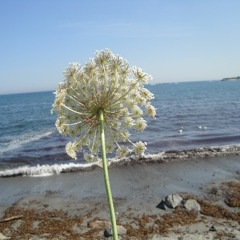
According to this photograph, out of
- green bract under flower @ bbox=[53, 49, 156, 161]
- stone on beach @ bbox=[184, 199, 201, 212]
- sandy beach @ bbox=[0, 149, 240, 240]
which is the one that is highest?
green bract under flower @ bbox=[53, 49, 156, 161]

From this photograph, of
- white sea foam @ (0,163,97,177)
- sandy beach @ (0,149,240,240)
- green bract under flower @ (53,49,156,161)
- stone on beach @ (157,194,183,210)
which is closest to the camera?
green bract under flower @ (53,49,156,161)

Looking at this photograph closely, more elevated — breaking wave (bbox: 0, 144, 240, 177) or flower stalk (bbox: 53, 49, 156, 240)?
A: flower stalk (bbox: 53, 49, 156, 240)

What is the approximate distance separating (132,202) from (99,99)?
13558mm

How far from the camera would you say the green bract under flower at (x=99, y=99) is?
504 cm

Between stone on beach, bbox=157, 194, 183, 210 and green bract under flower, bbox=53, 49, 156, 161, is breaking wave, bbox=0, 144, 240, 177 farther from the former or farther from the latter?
green bract under flower, bbox=53, 49, 156, 161

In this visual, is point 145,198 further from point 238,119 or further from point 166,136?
point 238,119

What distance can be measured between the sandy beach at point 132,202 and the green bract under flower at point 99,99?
29.7 ft

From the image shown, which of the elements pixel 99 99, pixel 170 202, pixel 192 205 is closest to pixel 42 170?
pixel 170 202

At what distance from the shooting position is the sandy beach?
14.5 meters

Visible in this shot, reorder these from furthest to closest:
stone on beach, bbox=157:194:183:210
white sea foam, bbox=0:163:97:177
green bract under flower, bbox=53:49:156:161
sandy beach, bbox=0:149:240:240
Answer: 1. white sea foam, bbox=0:163:97:177
2. stone on beach, bbox=157:194:183:210
3. sandy beach, bbox=0:149:240:240
4. green bract under flower, bbox=53:49:156:161

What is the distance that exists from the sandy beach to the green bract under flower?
9.04m

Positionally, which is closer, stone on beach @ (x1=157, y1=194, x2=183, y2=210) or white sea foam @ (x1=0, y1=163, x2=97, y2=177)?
stone on beach @ (x1=157, y1=194, x2=183, y2=210)

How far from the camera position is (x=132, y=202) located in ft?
58.1

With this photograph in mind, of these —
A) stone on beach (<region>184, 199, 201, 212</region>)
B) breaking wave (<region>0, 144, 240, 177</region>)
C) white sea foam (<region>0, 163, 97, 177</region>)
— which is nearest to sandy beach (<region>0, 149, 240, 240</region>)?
stone on beach (<region>184, 199, 201, 212</region>)
